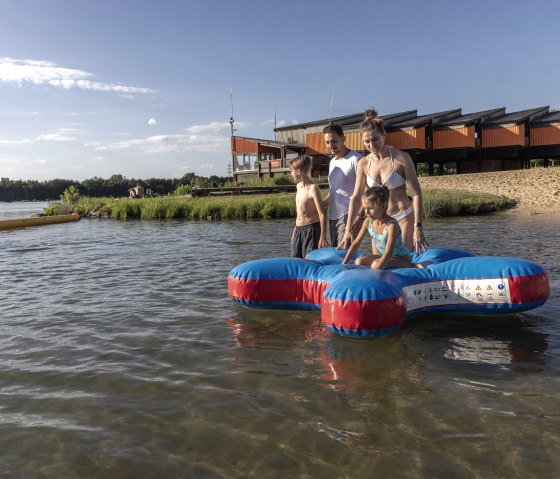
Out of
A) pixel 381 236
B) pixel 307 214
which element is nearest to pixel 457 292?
pixel 381 236

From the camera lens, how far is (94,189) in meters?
122

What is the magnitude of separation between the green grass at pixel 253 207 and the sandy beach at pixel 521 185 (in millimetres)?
1220

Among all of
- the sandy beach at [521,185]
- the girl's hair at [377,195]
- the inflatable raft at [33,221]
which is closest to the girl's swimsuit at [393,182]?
the girl's hair at [377,195]

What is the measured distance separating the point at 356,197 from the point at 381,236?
67 centimetres

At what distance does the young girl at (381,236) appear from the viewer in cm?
499

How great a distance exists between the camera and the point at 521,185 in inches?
950

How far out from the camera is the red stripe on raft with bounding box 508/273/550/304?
15.8 feet

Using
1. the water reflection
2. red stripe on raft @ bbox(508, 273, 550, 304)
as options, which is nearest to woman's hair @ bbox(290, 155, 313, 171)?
the water reflection

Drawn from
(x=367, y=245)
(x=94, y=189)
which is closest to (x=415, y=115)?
(x=367, y=245)

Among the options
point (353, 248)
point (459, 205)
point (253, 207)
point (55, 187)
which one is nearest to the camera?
point (353, 248)

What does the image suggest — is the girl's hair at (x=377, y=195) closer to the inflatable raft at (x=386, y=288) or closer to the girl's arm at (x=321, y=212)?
the inflatable raft at (x=386, y=288)

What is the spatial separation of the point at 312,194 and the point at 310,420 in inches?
136

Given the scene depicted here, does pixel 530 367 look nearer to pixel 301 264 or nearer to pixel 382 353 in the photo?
pixel 382 353

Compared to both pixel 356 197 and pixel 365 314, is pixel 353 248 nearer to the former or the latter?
pixel 356 197
